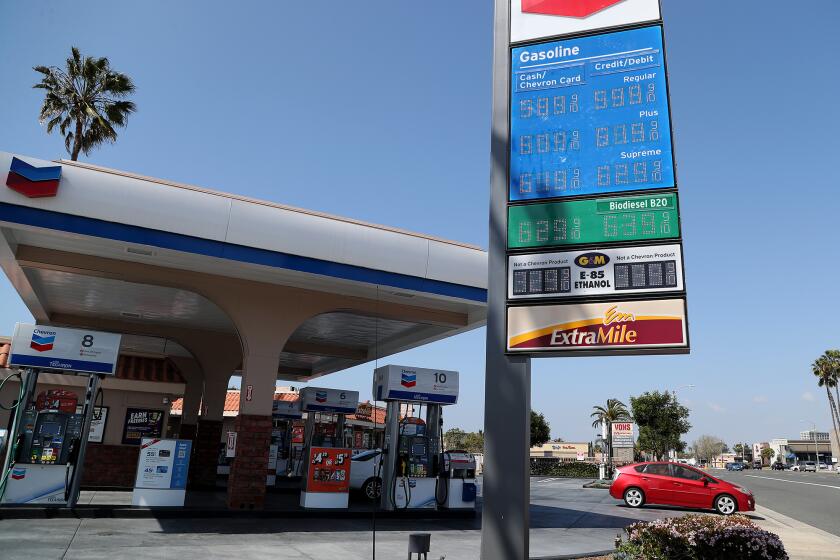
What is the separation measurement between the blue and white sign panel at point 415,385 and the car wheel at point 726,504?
29.9 feet

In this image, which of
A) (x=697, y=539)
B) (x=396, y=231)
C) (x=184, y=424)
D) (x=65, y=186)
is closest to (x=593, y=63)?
(x=697, y=539)

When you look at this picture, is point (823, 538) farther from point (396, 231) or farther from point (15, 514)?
point (15, 514)

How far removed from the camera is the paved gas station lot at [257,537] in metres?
9.96

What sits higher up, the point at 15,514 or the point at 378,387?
the point at 378,387

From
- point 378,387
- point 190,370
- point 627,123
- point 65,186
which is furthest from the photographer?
point 190,370

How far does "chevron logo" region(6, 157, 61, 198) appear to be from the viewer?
37.7ft

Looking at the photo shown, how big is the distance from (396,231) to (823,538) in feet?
39.8

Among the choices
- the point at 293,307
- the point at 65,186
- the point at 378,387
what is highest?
the point at 65,186

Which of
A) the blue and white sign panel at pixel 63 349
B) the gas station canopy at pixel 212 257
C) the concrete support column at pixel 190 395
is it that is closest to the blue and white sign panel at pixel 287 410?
the concrete support column at pixel 190 395

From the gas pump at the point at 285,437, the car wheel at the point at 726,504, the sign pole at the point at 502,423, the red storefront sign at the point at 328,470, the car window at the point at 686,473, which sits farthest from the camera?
the gas pump at the point at 285,437

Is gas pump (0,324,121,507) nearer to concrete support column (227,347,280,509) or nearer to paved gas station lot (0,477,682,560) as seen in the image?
paved gas station lot (0,477,682,560)

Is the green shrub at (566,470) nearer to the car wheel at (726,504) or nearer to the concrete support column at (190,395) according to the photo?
the car wheel at (726,504)

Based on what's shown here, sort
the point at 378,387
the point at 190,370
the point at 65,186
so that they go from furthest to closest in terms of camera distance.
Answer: the point at 190,370, the point at 378,387, the point at 65,186

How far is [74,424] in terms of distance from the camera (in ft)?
46.3
